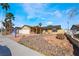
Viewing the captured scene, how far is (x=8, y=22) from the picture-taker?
2371 millimetres

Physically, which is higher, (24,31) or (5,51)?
(24,31)

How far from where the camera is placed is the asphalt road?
→ 234cm

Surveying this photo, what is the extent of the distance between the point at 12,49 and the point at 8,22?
28 cm

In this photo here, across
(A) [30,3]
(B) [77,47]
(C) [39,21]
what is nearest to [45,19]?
(C) [39,21]

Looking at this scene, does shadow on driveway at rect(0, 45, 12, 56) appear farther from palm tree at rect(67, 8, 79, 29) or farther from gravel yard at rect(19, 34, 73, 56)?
palm tree at rect(67, 8, 79, 29)

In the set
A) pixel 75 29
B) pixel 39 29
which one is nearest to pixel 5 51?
pixel 39 29

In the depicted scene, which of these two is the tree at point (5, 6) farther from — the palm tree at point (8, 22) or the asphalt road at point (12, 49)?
the asphalt road at point (12, 49)

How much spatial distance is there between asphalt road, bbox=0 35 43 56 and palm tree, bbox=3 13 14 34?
91 mm

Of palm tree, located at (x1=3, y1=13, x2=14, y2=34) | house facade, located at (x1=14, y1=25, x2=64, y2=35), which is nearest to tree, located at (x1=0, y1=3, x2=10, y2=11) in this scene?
palm tree, located at (x1=3, y1=13, x2=14, y2=34)

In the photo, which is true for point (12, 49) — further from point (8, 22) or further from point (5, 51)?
point (8, 22)

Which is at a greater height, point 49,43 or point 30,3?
point 30,3

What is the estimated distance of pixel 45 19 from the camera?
7.69 ft

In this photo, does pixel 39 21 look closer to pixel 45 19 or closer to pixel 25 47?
pixel 45 19

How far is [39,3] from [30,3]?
91 millimetres
